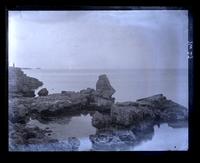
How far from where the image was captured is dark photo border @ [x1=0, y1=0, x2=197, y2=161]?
7.02 feet

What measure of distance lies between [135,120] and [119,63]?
1.20 feet

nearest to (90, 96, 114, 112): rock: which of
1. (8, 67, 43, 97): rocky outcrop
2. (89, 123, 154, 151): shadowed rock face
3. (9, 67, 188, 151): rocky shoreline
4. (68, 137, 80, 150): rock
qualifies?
(9, 67, 188, 151): rocky shoreline

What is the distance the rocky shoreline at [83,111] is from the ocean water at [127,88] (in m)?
0.03

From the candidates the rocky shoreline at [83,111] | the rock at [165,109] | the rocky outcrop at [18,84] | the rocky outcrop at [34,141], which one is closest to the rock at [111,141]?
the rocky shoreline at [83,111]

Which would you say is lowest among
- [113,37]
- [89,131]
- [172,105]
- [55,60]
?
[89,131]

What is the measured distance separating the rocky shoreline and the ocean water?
3 centimetres

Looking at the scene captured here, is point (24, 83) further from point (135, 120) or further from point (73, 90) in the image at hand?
point (135, 120)

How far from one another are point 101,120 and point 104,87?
0.67 feet

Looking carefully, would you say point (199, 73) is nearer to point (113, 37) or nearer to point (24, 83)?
point (113, 37)

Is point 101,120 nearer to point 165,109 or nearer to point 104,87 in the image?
point 104,87

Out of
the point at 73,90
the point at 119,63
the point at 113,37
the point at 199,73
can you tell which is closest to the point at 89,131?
the point at 73,90

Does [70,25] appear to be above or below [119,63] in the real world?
above

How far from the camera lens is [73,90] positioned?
7.09 feet

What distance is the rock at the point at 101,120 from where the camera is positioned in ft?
7.09
